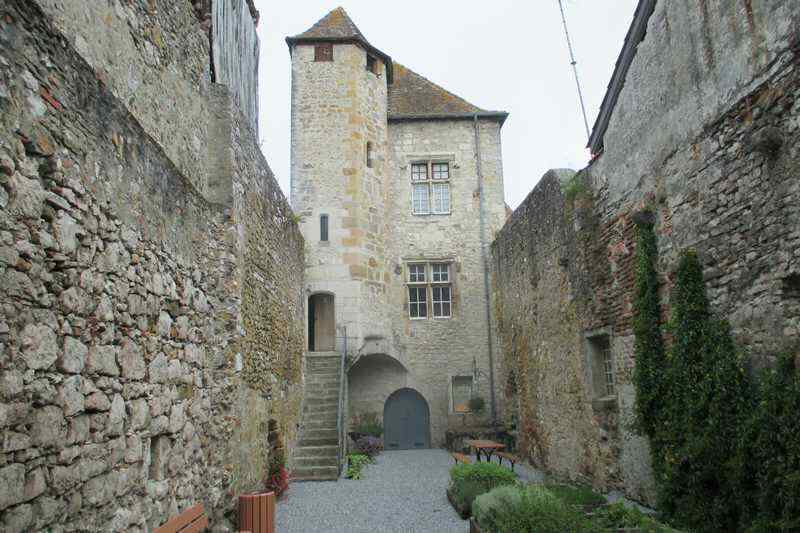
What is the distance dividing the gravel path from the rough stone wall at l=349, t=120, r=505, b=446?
12.3ft

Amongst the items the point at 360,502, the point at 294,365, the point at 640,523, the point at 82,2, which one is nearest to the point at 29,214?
the point at 82,2

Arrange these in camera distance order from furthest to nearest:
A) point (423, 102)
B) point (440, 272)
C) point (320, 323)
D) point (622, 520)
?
point (423, 102) < point (440, 272) < point (320, 323) < point (622, 520)

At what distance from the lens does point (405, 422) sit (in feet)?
51.1

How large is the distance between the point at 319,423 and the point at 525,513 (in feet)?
22.9

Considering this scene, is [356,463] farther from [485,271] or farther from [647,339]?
[647,339]

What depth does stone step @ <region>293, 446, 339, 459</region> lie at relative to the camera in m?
10.9

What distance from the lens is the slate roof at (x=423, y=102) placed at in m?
16.8

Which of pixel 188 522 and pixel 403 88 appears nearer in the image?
pixel 188 522

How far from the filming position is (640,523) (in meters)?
5.16

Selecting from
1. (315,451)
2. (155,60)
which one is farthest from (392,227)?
(155,60)

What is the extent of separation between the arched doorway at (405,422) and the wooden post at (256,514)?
9104 mm

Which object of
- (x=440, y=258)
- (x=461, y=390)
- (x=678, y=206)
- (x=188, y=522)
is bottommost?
(x=188, y=522)

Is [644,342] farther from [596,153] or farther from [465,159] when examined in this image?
[465,159]

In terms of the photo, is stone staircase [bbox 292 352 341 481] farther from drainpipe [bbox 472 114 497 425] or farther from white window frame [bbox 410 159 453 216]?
white window frame [bbox 410 159 453 216]
